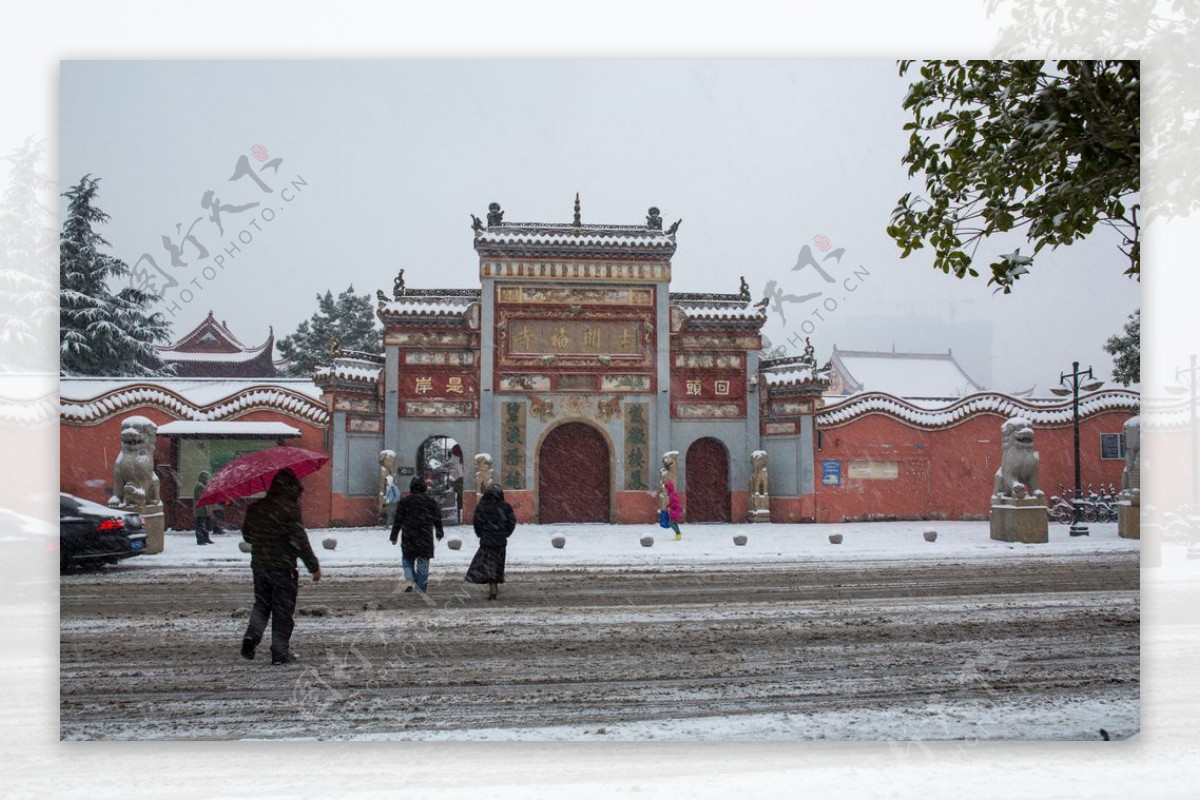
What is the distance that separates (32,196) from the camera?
6090mm

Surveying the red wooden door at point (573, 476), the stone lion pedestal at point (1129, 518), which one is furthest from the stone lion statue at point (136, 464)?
the stone lion pedestal at point (1129, 518)

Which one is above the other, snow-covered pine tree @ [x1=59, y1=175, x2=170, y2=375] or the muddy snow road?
snow-covered pine tree @ [x1=59, y1=175, x2=170, y2=375]

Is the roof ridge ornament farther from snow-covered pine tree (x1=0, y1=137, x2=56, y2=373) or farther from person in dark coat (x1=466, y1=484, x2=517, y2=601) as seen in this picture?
snow-covered pine tree (x1=0, y1=137, x2=56, y2=373)

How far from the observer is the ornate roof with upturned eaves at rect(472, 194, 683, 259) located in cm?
691

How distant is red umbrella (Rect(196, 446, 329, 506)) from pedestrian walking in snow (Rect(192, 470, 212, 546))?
1.51 m

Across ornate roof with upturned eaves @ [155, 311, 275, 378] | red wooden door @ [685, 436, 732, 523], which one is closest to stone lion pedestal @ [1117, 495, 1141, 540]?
red wooden door @ [685, 436, 732, 523]

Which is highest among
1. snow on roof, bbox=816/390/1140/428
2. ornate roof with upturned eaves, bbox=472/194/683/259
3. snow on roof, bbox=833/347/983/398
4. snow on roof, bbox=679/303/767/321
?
ornate roof with upturned eaves, bbox=472/194/683/259

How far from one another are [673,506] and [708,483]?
0.39 metres

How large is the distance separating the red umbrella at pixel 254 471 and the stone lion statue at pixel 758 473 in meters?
3.72

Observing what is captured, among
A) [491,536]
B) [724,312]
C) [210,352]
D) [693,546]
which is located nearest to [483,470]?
[491,536]

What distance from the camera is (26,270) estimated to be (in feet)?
20.5

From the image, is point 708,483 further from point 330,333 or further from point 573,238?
point 330,333

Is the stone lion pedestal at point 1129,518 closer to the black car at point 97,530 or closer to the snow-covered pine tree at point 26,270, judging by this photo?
the black car at point 97,530

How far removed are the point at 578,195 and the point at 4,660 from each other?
17.6ft
